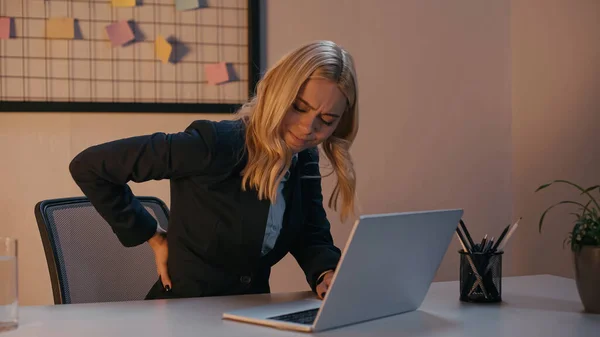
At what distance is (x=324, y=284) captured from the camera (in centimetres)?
155

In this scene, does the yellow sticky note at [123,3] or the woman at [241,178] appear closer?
the woman at [241,178]

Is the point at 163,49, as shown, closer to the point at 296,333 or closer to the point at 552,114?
the point at 552,114

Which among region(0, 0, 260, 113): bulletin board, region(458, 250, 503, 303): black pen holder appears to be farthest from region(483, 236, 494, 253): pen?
region(0, 0, 260, 113): bulletin board

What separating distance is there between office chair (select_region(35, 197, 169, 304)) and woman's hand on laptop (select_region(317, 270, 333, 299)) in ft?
1.64

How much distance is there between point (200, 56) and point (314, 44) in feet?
3.88

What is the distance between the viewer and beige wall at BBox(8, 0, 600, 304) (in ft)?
8.70

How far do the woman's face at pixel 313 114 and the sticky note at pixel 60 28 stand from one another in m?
1.28

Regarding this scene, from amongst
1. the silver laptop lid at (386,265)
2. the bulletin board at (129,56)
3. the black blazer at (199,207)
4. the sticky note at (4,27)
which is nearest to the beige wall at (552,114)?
the bulletin board at (129,56)

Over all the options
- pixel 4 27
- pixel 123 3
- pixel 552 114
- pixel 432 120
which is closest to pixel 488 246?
pixel 552 114

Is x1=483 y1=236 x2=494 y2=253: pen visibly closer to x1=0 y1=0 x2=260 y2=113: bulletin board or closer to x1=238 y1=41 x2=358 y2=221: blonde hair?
x1=238 y1=41 x2=358 y2=221: blonde hair

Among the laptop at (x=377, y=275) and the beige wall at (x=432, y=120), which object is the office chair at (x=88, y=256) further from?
the beige wall at (x=432, y=120)

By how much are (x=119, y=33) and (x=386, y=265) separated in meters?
1.73

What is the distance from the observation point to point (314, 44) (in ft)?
5.40

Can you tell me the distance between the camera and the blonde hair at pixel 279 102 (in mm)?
1586
